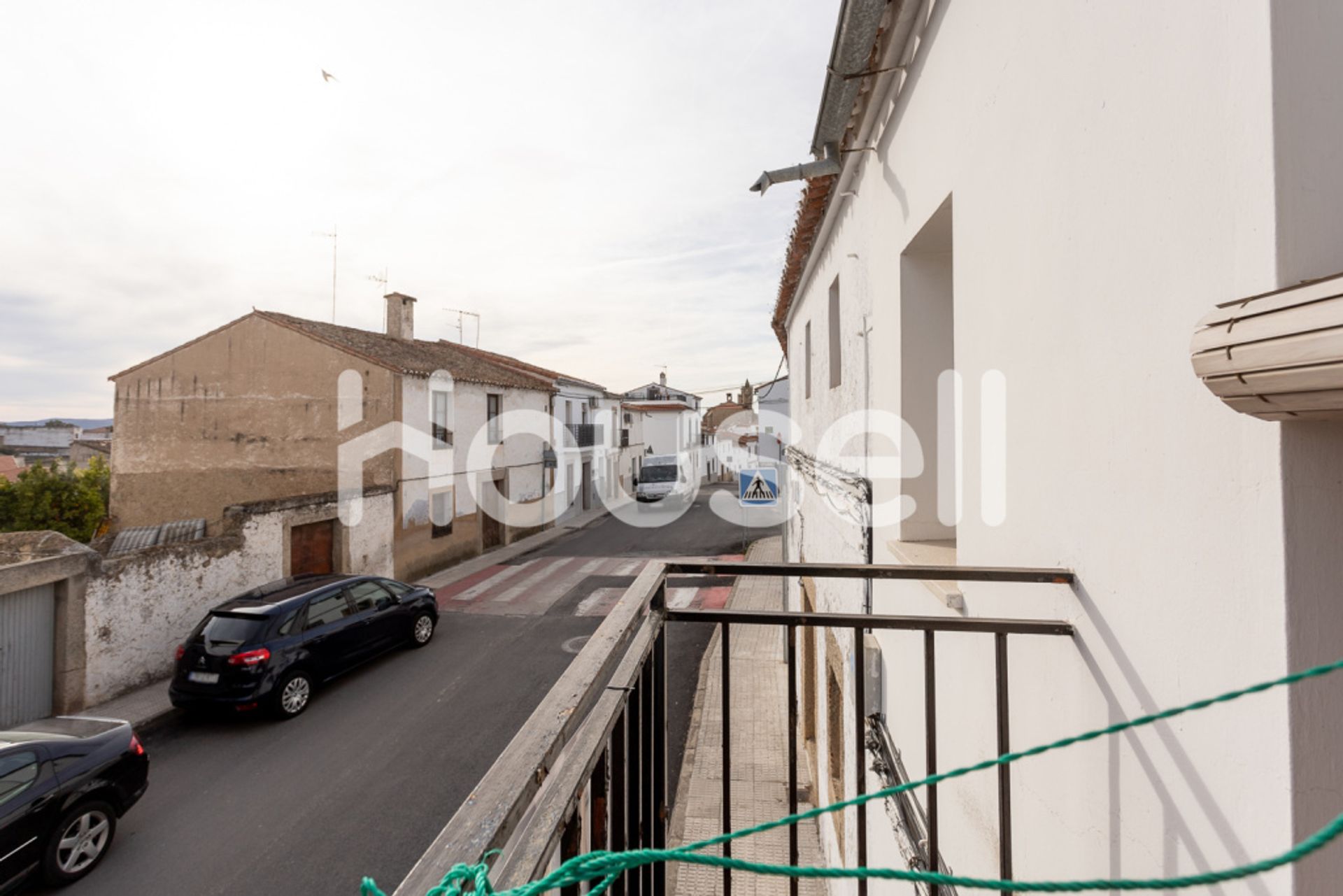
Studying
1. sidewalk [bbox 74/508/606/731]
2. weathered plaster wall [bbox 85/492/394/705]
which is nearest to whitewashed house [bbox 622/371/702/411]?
sidewalk [bbox 74/508/606/731]

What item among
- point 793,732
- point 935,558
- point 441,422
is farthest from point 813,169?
point 441,422

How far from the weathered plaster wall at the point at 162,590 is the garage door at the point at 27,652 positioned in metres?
0.35

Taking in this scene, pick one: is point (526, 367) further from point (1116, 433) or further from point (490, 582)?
point (1116, 433)

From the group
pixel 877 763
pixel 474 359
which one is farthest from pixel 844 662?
pixel 474 359

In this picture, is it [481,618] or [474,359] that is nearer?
[481,618]

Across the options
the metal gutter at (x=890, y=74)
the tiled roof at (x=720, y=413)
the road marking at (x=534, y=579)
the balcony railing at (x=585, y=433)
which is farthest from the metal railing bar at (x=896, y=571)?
the tiled roof at (x=720, y=413)

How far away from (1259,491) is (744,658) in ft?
32.5

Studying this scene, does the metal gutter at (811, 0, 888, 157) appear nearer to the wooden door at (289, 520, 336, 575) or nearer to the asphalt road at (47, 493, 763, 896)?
the asphalt road at (47, 493, 763, 896)

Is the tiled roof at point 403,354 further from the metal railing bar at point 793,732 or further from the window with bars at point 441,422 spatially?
the metal railing bar at point 793,732

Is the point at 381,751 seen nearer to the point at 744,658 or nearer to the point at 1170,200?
the point at 744,658

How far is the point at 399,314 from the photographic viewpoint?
62.8 ft

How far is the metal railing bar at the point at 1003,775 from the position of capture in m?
1.59

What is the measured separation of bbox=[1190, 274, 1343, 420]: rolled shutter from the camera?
754 mm

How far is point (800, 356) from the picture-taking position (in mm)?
8430
